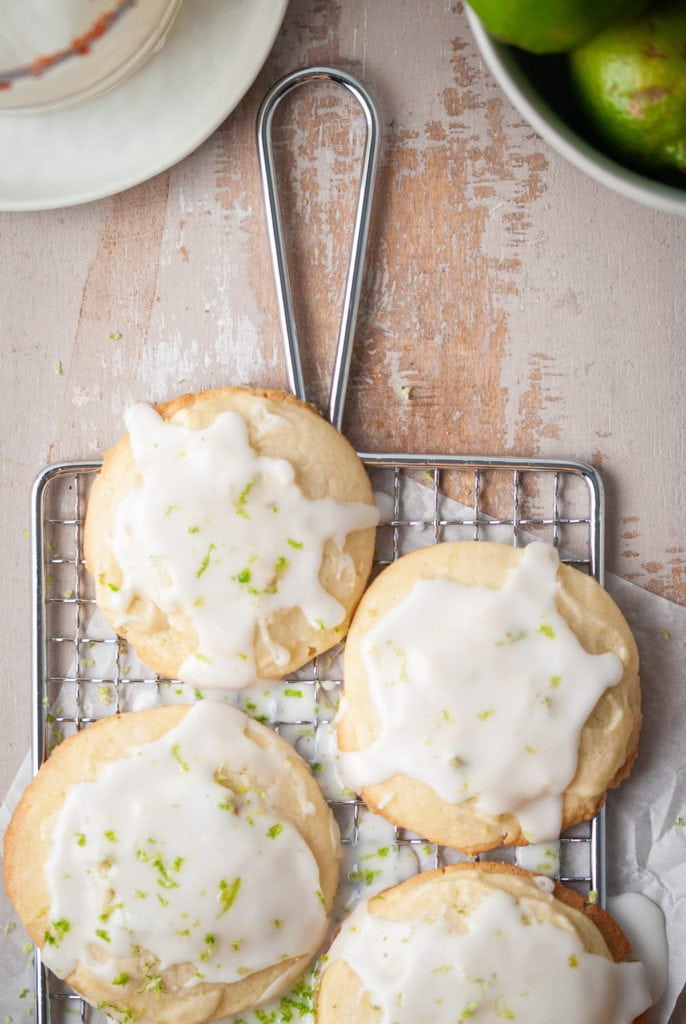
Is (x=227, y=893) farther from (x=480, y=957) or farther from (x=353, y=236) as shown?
(x=353, y=236)

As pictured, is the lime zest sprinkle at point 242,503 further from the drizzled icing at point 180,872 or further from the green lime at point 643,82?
the green lime at point 643,82

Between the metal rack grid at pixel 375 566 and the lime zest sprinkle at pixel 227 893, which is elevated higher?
the metal rack grid at pixel 375 566

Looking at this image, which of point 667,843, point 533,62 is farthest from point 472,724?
point 533,62

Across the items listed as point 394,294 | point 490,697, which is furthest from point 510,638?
point 394,294

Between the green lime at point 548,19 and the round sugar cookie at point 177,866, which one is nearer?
the green lime at point 548,19

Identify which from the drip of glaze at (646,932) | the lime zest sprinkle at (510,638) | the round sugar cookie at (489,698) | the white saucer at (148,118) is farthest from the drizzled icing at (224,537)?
the drip of glaze at (646,932)
